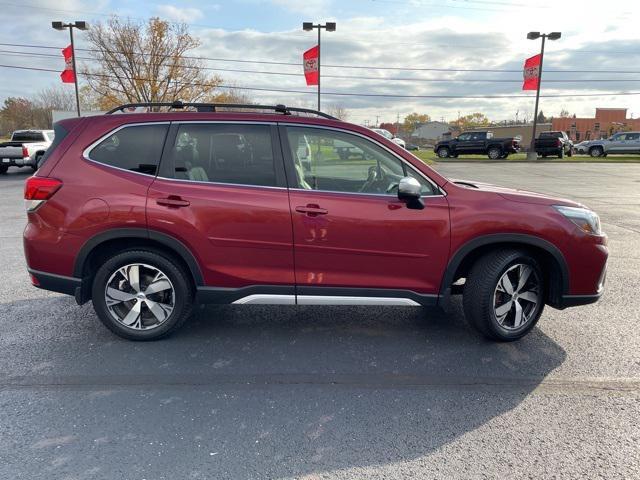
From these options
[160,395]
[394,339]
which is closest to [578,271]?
[394,339]

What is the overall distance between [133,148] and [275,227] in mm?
1344

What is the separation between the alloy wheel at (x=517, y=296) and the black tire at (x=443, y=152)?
3131 cm

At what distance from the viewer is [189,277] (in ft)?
12.1

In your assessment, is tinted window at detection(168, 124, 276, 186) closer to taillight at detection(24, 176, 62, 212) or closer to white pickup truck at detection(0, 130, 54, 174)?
taillight at detection(24, 176, 62, 212)

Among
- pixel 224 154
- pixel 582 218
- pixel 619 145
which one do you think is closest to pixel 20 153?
pixel 224 154

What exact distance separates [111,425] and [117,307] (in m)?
1.29

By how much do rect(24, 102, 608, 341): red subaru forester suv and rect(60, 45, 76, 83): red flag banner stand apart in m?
25.9

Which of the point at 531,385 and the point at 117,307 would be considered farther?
the point at 117,307

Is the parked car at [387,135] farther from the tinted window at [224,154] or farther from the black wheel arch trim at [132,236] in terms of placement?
the black wheel arch trim at [132,236]

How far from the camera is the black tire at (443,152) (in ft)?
109

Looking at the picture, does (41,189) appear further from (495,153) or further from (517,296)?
(495,153)

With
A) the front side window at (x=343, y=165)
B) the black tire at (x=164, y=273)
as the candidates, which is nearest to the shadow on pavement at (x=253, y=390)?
the black tire at (x=164, y=273)

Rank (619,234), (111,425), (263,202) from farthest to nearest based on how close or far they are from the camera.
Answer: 1. (619,234)
2. (263,202)
3. (111,425)

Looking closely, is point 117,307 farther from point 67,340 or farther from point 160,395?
point 160,395
